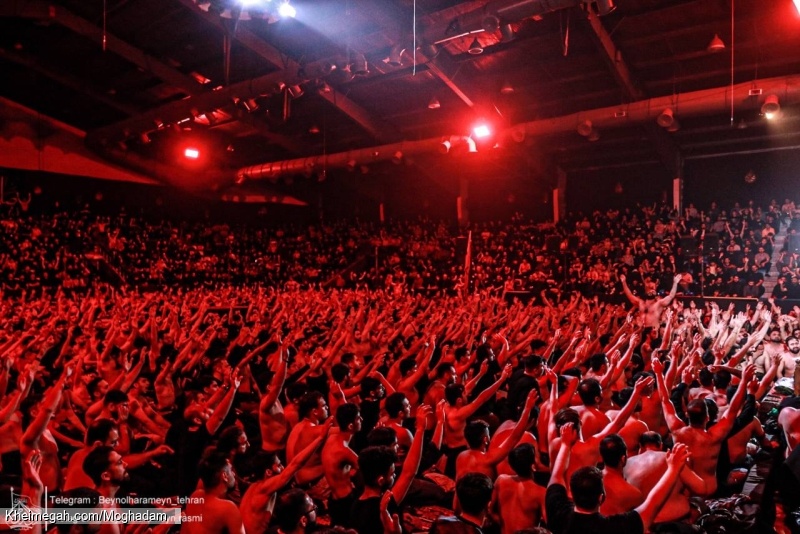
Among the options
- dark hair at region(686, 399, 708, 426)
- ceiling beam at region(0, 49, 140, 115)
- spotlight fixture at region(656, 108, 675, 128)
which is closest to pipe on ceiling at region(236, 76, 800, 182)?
spotlight fixture at region(656, 108, 675, 128)

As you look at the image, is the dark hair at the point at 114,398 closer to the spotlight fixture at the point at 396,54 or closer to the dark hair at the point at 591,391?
the dark hair at the point at 591,391

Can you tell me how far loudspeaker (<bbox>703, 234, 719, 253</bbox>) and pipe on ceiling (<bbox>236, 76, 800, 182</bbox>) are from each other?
3037mm

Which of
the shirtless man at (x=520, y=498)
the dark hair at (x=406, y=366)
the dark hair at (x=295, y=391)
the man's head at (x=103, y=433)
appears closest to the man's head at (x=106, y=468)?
the man's head at (x=103, y=433)

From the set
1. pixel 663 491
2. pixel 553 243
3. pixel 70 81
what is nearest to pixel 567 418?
pixel 663 491

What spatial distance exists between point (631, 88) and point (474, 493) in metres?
13.4

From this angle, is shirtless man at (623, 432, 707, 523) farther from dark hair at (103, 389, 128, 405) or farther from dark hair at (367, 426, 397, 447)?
dark hair at (103, 389, 128, 405)

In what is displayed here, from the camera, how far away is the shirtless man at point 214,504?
9.21ft

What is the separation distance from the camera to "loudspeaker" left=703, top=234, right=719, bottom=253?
47.5ft

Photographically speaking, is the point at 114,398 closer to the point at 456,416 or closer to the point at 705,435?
the point at 456,416

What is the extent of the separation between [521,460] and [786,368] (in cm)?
679

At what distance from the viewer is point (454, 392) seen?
183 inches

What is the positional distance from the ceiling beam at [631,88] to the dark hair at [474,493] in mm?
10035

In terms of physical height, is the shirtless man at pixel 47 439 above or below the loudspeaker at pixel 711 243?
below

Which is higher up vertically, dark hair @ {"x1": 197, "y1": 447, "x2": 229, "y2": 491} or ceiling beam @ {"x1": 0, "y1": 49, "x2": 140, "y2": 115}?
ceiling beam @ {"x1": 0, "y1": 49, "x2": 140, "y2": 115}
